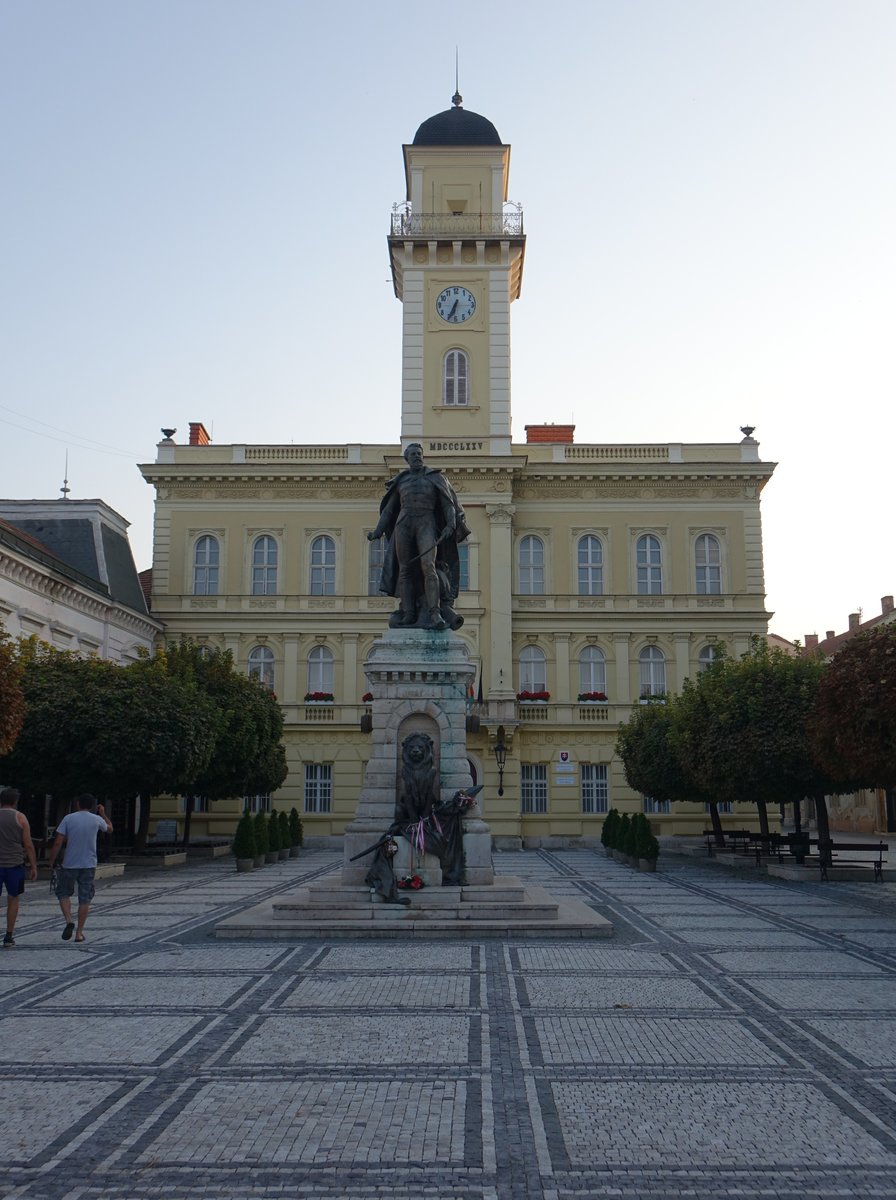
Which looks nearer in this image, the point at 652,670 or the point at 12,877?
the point at 12,877

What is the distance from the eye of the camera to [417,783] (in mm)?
15250

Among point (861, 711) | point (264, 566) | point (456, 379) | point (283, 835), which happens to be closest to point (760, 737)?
point (861, 711)

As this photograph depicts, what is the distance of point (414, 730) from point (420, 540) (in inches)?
111

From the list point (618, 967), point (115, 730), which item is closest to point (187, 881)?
point (115, 730)

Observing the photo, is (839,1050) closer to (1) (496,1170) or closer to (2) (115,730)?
(1) (496,1170)

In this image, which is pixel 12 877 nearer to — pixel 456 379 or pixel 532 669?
pixel 532 669

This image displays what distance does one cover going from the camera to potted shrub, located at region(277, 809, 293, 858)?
33.1 meters

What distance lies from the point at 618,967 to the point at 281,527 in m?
33.7

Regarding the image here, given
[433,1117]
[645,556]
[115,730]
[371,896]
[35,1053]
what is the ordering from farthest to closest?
[645,556] → [115,730] → [371,896] → [35,1053] → [433,1117]

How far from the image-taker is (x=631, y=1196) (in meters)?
5.62

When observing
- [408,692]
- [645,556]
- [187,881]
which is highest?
[645,556]

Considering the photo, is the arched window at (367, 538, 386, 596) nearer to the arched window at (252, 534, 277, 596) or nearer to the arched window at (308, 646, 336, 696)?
the arched window at (308, 646, 336, 696)

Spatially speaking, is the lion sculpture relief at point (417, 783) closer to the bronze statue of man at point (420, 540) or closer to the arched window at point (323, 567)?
the bronze statue of man at point (420, 540)

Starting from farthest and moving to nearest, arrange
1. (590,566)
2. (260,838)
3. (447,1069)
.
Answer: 1. (590,566)
2. (260,838)
3. (447,1069)
